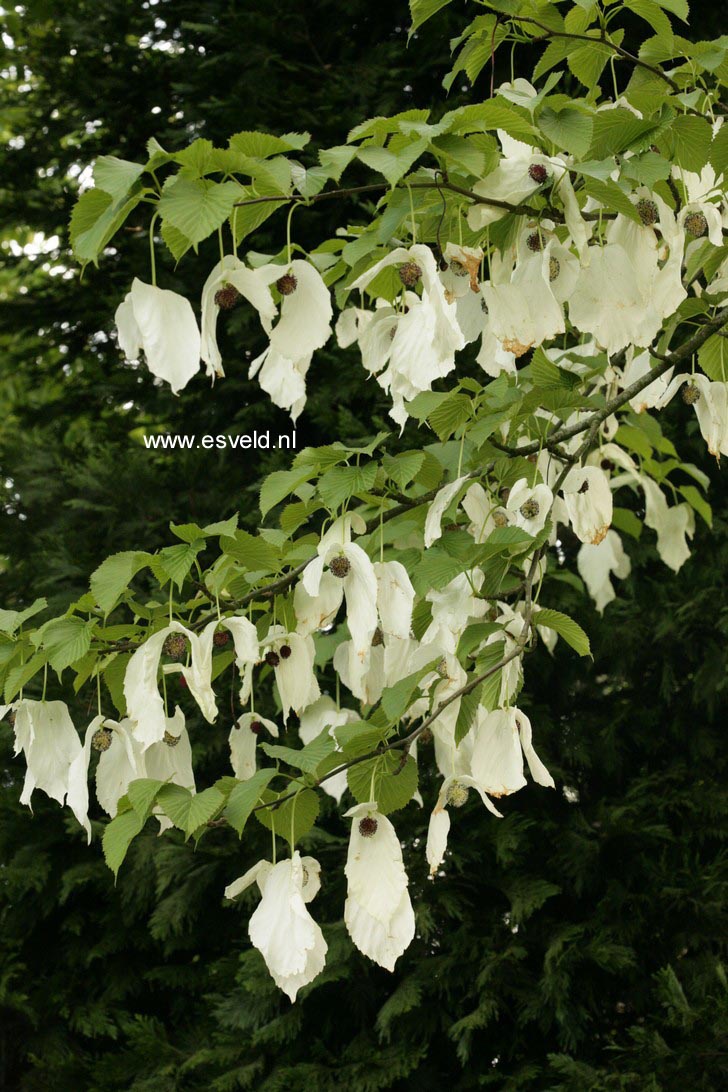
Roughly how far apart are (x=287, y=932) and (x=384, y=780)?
0.67ft

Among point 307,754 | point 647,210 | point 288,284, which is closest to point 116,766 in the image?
point 307,754

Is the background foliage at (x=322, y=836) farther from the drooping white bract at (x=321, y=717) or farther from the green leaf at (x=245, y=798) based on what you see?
the green leaf at (x=245, y=798)

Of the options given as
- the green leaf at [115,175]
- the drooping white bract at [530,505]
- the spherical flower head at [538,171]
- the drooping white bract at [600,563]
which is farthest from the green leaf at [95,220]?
the drooping white bract at [600,563]

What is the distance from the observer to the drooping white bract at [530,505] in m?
1.50

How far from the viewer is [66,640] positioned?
4.32 feet

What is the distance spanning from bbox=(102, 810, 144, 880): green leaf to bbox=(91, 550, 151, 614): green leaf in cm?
23

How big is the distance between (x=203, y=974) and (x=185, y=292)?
1615mm

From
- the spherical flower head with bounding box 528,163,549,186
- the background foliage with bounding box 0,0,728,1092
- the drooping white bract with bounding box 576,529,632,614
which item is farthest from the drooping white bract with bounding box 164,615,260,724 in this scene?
the background foliage with bounding box 0,0,728,1092

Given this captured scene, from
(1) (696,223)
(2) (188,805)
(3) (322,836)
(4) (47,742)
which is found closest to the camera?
(2) (188,805)

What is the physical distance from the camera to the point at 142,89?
3213 mm

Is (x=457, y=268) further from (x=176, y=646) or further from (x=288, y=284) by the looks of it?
(x=176, y=646)

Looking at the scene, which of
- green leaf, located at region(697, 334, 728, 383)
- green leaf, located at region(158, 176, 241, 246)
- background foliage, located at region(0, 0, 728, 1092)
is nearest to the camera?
green leaf, located at region(158, 176, 241, 246)

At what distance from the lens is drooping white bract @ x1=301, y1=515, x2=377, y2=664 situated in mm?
1286

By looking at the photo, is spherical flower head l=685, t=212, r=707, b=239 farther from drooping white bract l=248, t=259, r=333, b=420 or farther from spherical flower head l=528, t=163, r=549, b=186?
drooping white bract l=248, t=259, r=333, b=420
